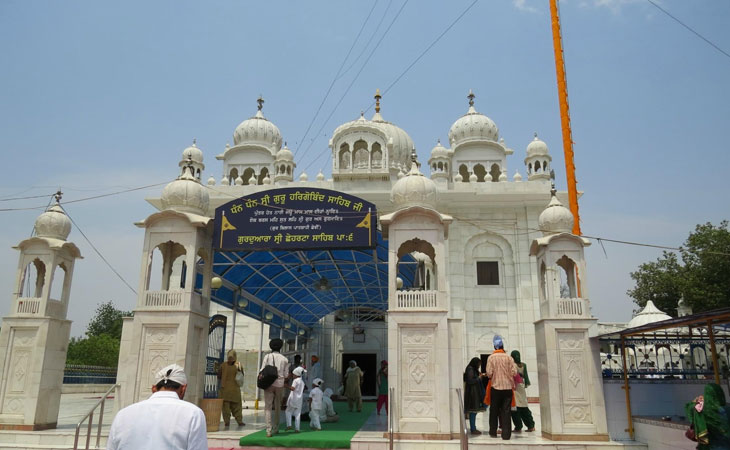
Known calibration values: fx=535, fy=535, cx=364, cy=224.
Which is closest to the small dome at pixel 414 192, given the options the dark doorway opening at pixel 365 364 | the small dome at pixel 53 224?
the small dome at pixel 53 224

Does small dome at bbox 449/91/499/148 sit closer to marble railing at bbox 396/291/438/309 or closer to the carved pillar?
marble railing at bbox 396/291/438/309

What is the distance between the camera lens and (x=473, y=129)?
24672 mm

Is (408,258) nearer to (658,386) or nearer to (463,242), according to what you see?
(463,242)

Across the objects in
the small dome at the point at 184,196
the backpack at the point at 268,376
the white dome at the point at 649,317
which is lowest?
the backpack at the point at 268,376

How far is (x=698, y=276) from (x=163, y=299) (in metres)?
29.1

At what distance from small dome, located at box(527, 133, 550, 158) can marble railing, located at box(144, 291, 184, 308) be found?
17.5m

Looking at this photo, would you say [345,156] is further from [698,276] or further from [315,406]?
[698,276]

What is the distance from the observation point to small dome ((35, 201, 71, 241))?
10.8m

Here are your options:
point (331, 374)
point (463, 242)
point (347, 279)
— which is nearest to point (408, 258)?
point (347, 279)

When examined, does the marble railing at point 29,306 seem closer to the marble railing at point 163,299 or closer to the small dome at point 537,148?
the marble railing at point 163,299

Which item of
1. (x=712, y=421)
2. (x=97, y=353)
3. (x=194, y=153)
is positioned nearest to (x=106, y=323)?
(x=97, y=353)

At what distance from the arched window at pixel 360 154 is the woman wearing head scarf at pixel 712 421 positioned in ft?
62.5

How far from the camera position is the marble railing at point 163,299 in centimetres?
966

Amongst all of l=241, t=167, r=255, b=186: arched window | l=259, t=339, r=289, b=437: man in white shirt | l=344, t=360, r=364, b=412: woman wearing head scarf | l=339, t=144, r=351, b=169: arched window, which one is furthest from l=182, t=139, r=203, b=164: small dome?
l=259, t=339, r=289, b=437: man in white shirt
